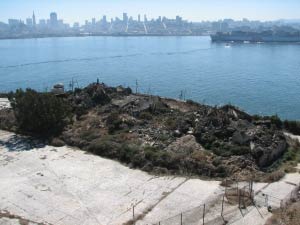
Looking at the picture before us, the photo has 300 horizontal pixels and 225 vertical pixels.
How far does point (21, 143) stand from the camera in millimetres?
22422

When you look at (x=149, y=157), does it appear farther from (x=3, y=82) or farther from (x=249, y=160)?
(x=3, y=82)

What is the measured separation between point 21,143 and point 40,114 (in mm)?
2010

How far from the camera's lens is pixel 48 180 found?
17.7 metres

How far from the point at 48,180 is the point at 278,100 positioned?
32559 millimetres

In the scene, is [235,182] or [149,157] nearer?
[235,182]

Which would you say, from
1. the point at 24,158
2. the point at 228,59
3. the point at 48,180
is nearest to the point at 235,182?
the point at 48,180

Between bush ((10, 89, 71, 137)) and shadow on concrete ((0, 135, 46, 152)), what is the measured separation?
88cm

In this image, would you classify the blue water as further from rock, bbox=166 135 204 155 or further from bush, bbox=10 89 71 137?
bush, bbox=10 89 71 137

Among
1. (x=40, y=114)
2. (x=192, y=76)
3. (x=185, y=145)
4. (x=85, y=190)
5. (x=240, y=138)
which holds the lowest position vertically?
(x=192, y=76)

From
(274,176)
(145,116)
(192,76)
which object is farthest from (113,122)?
(192,76)

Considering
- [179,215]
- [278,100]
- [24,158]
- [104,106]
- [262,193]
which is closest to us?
[179,215]

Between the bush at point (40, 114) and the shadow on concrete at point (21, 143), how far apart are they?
2.87ft

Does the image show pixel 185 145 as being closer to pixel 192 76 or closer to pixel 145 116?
pixel 145 116

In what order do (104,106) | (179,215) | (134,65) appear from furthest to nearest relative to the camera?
(134,65)
(104,106)
(179,215)
